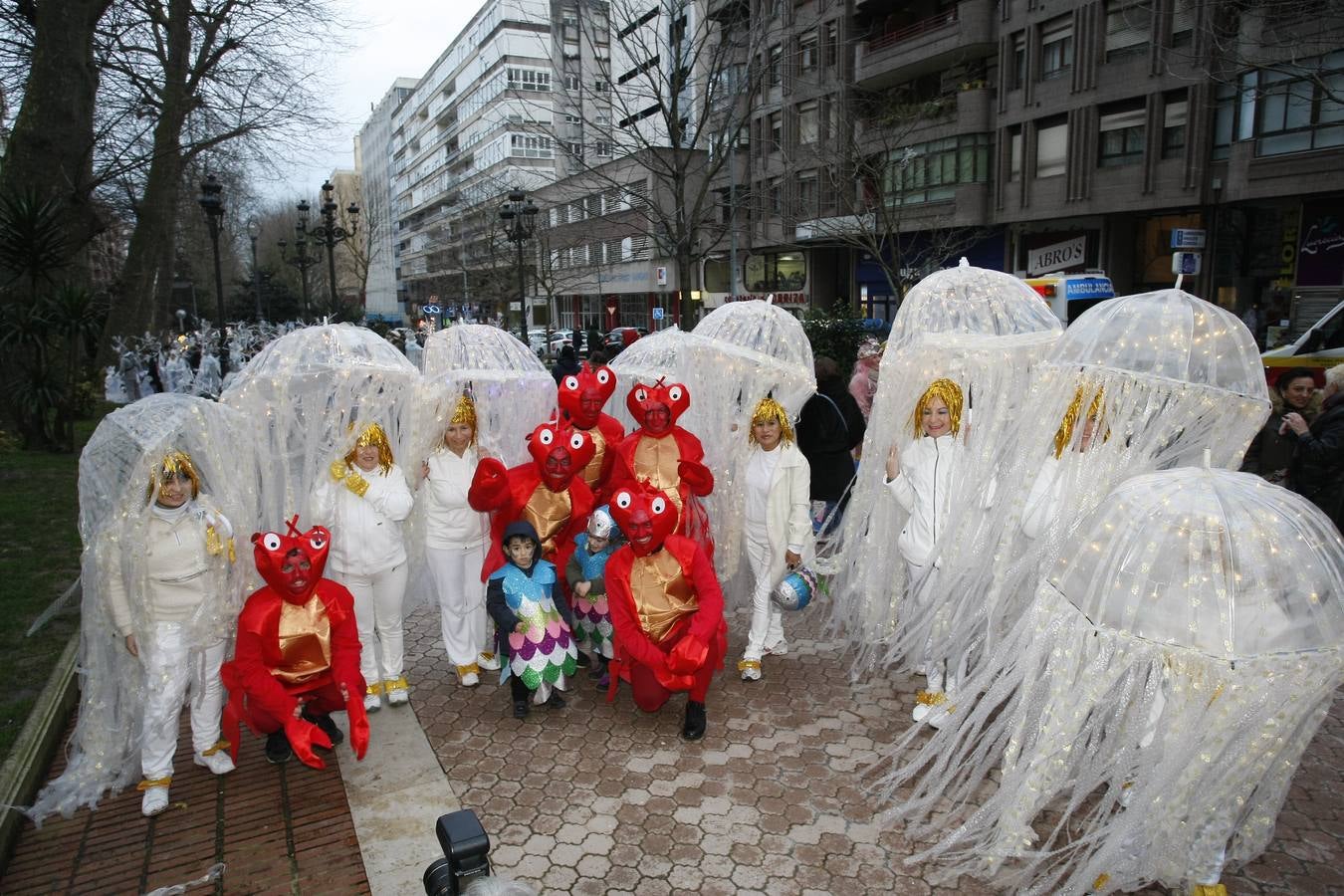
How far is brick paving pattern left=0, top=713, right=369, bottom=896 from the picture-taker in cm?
346

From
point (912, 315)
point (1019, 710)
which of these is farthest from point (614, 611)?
point (912, 315)

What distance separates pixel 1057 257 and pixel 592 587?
22.0m

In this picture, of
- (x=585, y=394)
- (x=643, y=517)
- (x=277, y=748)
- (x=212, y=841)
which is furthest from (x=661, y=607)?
(x=212, y=841)

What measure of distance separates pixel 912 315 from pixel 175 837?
15.7 feet

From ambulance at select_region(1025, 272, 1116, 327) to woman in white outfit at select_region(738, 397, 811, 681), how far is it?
12.7m

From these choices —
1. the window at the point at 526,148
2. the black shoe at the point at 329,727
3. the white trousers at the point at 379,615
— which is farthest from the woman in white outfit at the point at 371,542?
the window at the point at 526,148

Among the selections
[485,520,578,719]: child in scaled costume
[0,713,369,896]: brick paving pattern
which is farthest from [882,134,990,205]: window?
[0,713,369,896]: brick paving pattern

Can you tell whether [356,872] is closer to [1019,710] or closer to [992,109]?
[1019,710]

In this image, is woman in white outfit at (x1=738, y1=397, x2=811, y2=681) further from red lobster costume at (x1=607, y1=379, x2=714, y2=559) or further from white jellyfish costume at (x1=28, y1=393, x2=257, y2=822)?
white jellyfish costume at (x1=28, y1=393, x2=257, y2=822)

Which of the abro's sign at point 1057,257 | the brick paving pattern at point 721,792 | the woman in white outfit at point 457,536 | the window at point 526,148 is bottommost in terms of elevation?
the brick paving pattern at point 721,792

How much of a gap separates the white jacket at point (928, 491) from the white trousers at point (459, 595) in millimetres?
2621

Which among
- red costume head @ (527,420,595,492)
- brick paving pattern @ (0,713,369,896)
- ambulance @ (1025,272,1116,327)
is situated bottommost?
brick paving pattern @ (0,713,369,896)

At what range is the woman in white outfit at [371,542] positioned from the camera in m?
4.65

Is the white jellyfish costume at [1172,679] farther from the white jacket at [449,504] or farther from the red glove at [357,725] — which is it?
the white jacket at [449,504]
